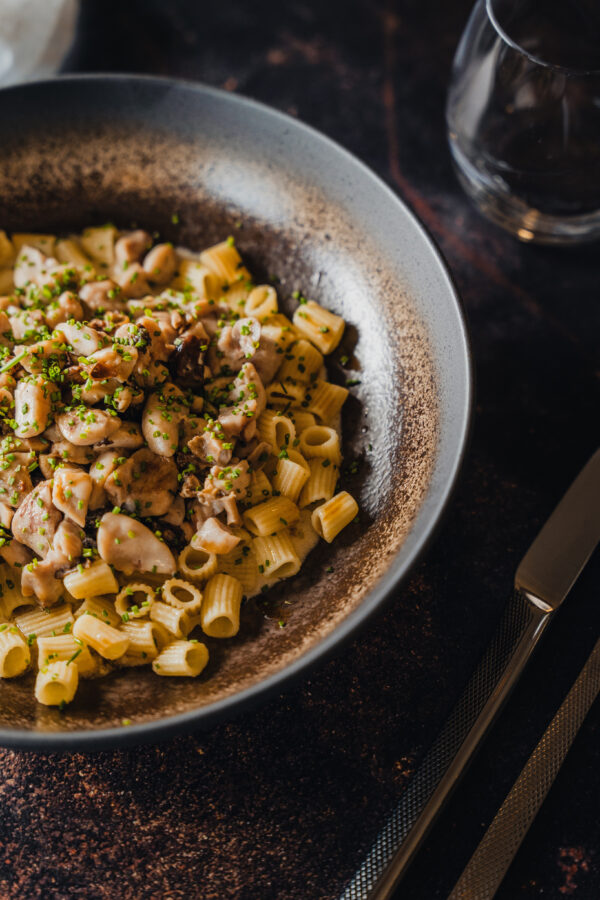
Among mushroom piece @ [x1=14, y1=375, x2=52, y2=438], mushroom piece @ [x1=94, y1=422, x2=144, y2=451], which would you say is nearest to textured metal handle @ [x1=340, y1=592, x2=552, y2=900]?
mushroom piece @ [x1=94, y1=422, x2=144, y2=451]

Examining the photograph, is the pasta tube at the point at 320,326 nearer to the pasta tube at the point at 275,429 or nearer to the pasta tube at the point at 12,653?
the pasta tube at the point at 275,429

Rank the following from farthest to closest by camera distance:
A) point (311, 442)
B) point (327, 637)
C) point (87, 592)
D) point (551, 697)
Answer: point (311, 442) → point (551, 697) → point (87, 592) → point (327, 637)

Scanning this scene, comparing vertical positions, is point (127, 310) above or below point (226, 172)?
below

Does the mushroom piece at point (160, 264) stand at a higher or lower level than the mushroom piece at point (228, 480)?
higher

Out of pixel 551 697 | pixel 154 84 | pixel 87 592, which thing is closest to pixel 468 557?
pixel 551 697

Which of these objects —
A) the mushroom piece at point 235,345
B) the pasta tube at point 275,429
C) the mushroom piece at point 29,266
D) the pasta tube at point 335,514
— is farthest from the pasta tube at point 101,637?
the mushroom piece at point 29,266

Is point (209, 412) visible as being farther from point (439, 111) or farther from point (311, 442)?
point (439, 111)
